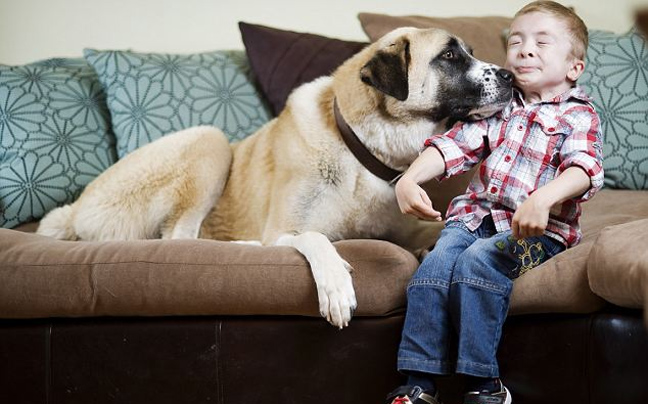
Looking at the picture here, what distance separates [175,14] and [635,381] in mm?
2354

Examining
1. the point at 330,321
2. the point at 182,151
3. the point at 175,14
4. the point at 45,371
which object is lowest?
the point at 45,371

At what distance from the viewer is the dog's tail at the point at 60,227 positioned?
228 cm

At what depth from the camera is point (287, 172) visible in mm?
2092

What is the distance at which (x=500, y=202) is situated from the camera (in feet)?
5.35

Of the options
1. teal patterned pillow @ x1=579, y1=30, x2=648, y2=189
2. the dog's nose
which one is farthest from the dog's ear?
teal patterned pillow @ x1=579, y1=30, x2=648, y2=189

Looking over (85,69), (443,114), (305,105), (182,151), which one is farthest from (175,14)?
(443,114)

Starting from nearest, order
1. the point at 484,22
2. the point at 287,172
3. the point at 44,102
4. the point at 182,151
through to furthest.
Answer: the point at 287,172
the point at 182,151
the point at 44,102
the point at 484,22

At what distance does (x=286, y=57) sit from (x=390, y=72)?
0.80m

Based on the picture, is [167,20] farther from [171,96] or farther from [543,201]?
[543,201]

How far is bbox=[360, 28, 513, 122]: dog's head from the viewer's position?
1.89 m

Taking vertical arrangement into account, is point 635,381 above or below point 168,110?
below

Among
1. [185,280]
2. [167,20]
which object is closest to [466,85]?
[185,280]

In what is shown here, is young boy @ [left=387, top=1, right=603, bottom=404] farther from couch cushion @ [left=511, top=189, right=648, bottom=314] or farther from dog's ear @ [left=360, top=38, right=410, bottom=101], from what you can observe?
dog's ear @ [left=360, top=38, right=410, bottom=101]

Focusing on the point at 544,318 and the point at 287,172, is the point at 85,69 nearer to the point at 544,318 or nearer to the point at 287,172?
the point at 287,172
